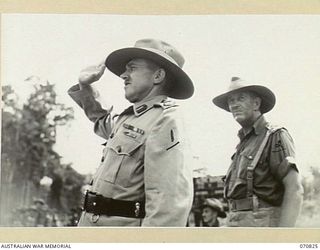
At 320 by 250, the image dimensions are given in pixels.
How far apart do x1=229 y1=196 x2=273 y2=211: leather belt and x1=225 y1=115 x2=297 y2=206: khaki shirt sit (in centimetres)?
1

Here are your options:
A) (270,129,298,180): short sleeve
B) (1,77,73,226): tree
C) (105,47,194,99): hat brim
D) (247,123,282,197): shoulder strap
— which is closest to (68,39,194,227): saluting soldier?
(105,47,194,99): hat brim

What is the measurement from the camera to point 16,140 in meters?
2.01

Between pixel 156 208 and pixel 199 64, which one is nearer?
pixel 156 208

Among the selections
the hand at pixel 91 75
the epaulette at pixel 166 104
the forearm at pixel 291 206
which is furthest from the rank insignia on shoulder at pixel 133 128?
the forearm at pixel 291 206

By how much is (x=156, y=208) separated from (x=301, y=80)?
0.73 m

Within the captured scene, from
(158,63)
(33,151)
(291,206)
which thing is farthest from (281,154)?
(33,151)

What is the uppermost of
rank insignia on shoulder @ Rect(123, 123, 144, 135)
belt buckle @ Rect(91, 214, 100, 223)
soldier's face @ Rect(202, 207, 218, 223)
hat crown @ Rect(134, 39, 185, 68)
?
hat crown @ Rect(134, 39, 185, 68)

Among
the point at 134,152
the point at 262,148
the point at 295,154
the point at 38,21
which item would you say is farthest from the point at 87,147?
the point at 295,154

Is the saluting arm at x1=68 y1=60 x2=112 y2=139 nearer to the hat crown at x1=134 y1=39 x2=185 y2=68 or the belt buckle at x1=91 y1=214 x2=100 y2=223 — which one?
the hat crown at x1=134 y1=39 x2=185 y2=68

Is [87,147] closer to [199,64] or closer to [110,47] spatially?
[110,47]

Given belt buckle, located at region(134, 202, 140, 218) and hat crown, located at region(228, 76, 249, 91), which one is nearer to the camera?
belt buckle, located at region(134, 202, 140, 218)

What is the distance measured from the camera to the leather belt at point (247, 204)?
1948 mm

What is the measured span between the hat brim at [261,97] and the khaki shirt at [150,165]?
17 centimetres

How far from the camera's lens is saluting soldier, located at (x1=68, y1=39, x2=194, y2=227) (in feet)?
6.29
